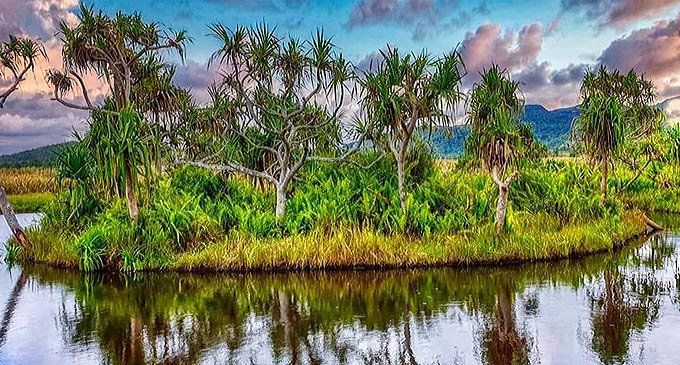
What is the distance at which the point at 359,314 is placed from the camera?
10.6 m

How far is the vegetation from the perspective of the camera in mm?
14711

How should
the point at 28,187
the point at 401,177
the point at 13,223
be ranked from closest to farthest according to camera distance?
Answer: the point at 401,177 < the point at 13,223 < the point at 28,187

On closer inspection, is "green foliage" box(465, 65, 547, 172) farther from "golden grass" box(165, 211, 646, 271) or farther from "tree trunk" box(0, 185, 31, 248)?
"tree trunk" box(0, 185, 31, 248)

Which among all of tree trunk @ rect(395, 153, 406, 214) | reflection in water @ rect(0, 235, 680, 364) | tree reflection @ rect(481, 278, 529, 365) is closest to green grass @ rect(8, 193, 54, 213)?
reflection in water @ rect(0, 235, 680, 364)

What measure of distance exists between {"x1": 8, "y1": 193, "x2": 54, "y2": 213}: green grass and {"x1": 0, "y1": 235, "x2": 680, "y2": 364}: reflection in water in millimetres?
22801

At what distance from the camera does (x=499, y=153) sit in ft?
50.0

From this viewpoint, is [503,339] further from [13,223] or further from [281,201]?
[13,223]

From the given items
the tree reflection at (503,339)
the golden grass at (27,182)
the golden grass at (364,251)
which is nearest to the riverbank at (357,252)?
the golden grass at (364,251)

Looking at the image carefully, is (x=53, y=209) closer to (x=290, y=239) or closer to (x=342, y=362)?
(x=290, y=239)

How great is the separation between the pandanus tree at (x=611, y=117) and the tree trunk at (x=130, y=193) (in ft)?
41.6

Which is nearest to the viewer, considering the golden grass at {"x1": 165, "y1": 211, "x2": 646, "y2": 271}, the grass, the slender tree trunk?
the golden grass at {"x1": 165, "y1": 211, "x2": 646, "y2": 271}

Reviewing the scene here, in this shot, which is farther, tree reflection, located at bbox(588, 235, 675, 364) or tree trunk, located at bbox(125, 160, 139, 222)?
tree trunk, located at bbox(125, 160, 139, 222)

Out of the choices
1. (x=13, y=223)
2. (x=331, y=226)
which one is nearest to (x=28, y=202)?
(x=13, y=223)

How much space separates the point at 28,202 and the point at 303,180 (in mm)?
26162
